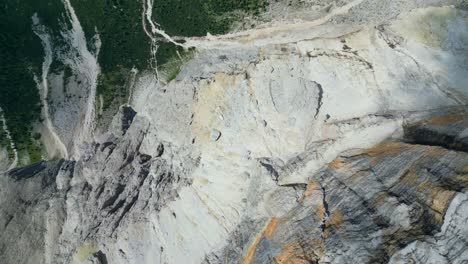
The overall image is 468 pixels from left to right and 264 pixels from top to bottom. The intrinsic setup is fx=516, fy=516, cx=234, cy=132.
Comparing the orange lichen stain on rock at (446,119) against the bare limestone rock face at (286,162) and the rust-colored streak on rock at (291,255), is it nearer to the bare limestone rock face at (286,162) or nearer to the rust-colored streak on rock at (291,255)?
the bare limestone rock face at (286,162)

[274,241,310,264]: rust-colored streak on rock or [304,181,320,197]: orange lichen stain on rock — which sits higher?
[304,181,320,197]: orange lichen stain on rock

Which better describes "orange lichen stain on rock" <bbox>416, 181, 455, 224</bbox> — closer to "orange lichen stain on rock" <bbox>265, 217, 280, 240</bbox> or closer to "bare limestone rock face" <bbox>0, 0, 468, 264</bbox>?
"bare limestone rock face" <bbox>0, 0, 468, 264</bbox>

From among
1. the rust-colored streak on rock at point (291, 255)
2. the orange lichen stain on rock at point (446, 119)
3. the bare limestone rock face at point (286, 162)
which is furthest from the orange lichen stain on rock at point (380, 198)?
the orange lichen stain on rock at point (446, 119)

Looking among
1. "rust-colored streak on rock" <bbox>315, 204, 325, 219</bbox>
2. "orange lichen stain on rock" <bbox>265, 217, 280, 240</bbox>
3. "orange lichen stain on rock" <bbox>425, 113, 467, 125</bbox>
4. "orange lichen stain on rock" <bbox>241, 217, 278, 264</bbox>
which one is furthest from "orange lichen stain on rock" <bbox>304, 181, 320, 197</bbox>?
"orange lichen stain on rock" <bbox>425, 113, 467, 125</bbox>

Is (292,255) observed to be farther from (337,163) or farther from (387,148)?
(387,148)

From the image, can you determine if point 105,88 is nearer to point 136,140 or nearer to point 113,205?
point 136,140

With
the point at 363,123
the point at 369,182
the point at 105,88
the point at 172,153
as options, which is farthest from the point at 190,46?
the point at 369,182
